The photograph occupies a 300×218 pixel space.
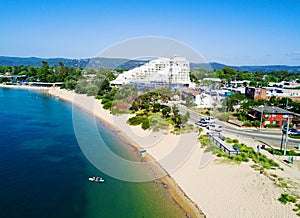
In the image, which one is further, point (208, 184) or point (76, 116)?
point (76, 116)

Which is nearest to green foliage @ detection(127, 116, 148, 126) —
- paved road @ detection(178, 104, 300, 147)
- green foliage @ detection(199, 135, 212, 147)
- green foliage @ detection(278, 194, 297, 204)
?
paved road @ detection(178, 104, 300, 147)

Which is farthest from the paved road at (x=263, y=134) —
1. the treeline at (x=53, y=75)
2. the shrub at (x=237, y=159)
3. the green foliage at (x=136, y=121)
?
the treeline at (x=53, y=75)

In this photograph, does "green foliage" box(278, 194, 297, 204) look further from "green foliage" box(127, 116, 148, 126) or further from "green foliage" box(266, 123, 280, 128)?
"green foliage" box(127, 116, 148, 126)

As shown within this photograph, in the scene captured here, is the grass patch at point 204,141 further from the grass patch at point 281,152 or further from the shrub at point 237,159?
the grass patch at point 281,152

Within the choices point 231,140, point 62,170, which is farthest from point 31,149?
point 231,140

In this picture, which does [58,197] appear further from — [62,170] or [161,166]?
[161,166]

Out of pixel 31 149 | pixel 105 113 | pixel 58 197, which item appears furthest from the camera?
pixel 105 113

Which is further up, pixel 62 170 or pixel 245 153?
pixel 245 153
